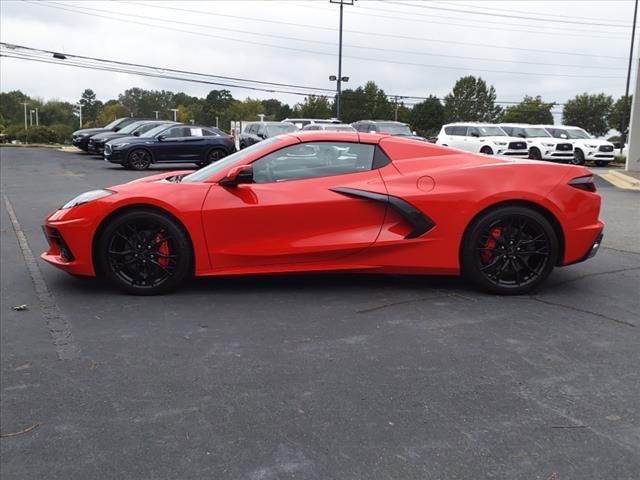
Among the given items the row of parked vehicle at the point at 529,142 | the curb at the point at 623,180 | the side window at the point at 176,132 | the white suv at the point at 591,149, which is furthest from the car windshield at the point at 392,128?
the curb at the point at 623,180

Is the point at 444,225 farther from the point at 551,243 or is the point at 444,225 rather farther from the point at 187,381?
the point at 187,381

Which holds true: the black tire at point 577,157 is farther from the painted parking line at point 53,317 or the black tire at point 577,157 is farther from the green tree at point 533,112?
the green tree at point 533,112

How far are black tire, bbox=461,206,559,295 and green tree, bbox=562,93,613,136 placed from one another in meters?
92.7

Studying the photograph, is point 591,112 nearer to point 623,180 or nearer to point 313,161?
point 623,180

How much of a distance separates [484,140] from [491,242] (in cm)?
2117

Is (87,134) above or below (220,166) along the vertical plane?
above

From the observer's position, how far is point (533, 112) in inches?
3602

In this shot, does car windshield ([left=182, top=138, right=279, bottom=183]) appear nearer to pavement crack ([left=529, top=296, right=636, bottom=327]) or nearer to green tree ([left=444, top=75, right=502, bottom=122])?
pavement crack ([left=529, top=296, right=636, bottom=327])

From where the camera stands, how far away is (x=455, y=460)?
2.55 meters

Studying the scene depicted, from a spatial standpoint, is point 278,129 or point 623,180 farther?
point 278,129

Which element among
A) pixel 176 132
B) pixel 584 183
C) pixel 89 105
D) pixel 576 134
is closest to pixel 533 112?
pixel 576 134

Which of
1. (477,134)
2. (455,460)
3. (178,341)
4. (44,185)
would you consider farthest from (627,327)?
(477,134)

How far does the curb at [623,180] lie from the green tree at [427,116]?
7979cm

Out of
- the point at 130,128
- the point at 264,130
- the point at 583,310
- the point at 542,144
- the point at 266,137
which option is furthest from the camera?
the point at 130,128
